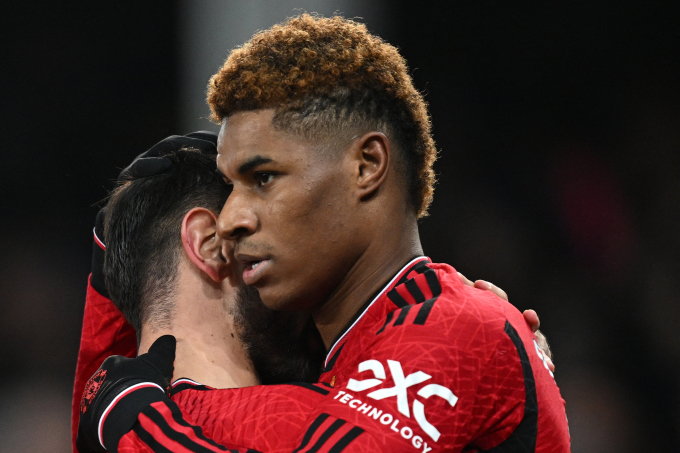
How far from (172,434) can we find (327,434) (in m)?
0.35

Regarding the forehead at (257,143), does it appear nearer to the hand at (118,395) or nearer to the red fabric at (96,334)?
the hand at (118,395)

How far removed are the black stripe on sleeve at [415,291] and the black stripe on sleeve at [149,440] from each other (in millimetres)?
650

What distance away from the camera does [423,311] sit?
1.44 meters

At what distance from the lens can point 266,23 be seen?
386cm

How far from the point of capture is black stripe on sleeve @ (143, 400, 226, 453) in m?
1.36

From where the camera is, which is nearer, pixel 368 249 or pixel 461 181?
pixel 368 249

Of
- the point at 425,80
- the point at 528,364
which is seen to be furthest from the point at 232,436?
the point at 425,80

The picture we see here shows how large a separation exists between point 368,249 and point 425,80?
3415mm

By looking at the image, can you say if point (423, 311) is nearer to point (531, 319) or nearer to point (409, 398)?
point (409, 398)

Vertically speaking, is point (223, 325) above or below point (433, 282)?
below

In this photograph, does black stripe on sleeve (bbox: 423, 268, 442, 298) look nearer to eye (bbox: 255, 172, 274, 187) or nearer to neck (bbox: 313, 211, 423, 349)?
neck (bbox: 313, 211, 423, 349)

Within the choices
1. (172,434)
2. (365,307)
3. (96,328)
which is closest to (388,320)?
(365,307)

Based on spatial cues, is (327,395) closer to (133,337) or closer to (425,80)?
(133,337)

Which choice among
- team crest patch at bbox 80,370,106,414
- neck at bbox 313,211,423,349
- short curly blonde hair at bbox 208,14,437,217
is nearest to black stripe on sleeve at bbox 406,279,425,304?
neck at bbox 313,211,423,349
